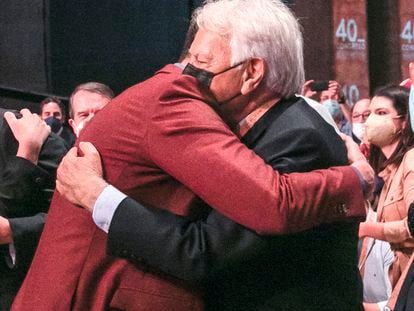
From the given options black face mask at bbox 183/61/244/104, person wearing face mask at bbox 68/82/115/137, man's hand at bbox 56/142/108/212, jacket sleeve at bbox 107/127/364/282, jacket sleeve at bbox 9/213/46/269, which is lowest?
jacket sleeve at bbox 9/213/46/269

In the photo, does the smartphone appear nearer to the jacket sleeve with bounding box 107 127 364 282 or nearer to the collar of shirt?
the collar of shirt

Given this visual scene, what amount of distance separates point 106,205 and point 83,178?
0.33 feet

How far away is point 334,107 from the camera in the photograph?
7332 millimetres

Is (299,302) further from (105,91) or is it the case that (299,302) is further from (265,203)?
(105,91)

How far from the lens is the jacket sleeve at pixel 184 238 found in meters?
2.32

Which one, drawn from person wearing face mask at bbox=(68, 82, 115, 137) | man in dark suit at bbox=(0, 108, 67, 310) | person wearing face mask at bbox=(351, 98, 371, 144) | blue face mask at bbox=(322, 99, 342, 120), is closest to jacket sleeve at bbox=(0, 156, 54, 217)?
man in dark suit at bbox=(0, 108, 67, 310)

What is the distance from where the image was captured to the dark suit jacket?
2.33 m

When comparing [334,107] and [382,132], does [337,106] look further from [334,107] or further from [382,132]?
[382,132]

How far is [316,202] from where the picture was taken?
2311mm

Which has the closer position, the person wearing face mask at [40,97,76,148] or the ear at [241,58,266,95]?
the ear at [241,58,266,95]

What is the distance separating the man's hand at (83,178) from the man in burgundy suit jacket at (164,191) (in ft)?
0.06

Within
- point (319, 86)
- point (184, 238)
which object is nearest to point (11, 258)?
point (184, 238)

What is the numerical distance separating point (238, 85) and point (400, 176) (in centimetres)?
242

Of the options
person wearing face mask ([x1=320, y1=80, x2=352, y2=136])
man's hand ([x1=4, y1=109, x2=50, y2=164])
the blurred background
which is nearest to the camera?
man's hand ([x1=4, y1=109, x2=50, y2=164])
